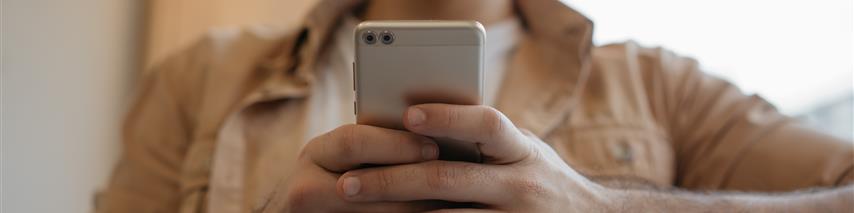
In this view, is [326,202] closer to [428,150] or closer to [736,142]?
[428,150]

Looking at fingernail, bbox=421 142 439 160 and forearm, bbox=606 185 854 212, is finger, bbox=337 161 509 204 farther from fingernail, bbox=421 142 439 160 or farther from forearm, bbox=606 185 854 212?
forearm, bbox=606 185 854 212

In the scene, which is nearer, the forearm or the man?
the forearm

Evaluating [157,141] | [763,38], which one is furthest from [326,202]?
[763,38]

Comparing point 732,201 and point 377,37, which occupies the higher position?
point 377,37

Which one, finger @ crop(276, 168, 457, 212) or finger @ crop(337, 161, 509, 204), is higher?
finger @ crop(337, 161, 509, 204)

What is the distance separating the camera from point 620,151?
65 centimetres

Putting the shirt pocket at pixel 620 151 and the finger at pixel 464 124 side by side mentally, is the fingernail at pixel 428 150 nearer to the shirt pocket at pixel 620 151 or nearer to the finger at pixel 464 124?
the finger at pixel 464 124

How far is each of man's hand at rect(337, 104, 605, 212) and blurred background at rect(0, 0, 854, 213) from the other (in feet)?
1.57

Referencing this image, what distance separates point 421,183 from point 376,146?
1.1 inches

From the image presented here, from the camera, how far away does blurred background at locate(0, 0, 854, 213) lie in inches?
33.5

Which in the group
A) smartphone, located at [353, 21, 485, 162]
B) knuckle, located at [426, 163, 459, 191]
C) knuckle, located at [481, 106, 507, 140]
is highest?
smartphone, located at [353, 21, 485, 162]

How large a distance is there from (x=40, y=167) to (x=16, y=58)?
14 centimetres

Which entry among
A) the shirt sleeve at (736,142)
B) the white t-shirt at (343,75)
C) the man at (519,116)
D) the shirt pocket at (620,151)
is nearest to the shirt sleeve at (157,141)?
the man at (519,116)

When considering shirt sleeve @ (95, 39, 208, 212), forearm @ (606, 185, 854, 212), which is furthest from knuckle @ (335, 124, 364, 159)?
shirt sleeve @ (95, 39, 208, 212)
